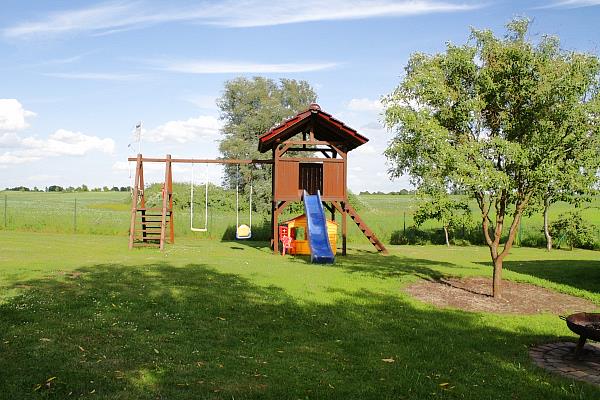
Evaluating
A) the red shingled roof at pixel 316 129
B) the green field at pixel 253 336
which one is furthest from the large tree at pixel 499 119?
the red shingled roof at pixel 316 129

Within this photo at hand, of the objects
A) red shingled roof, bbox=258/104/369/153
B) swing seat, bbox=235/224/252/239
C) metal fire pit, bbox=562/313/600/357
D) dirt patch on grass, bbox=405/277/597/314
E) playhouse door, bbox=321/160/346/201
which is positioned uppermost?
red shingled roof, bbox=258/104/369/153

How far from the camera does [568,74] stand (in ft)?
36.6

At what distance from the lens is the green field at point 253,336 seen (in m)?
6.29

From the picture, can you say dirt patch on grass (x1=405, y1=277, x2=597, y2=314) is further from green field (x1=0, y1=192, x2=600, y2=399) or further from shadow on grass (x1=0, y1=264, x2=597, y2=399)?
shadow on grass (x1=0, y1=264, x2=597, y2=399)

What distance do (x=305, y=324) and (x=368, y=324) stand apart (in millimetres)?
1109

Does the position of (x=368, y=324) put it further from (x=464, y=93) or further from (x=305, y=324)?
(x=464, y=93)

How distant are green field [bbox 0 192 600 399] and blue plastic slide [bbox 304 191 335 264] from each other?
238 cm

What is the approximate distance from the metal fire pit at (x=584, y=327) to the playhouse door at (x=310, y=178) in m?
16.5

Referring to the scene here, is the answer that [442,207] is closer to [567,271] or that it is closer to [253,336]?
[253,336]

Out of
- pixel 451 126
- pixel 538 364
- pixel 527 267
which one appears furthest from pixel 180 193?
pixel 538 364

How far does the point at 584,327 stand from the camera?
733cm

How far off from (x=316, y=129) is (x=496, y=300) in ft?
43.4

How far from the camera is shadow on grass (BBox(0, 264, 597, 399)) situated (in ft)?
20.4

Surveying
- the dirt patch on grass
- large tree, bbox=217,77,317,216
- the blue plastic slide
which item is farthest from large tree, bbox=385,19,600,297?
large tree, bbox=217,77,317,216
